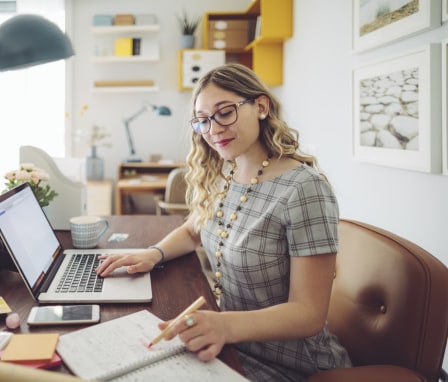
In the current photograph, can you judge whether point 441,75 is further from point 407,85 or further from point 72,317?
point 72,317

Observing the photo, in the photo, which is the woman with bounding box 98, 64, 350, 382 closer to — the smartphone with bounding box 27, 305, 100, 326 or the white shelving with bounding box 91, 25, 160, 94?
the smartphone with bounding box 27, 305, 100, 326

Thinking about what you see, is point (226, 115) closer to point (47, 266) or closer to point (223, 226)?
point (223, 226)

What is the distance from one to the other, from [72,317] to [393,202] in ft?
4.89

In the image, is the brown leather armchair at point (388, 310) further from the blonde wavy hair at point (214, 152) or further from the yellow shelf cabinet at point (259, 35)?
the yellow shelf cabinet at point (259, 35)

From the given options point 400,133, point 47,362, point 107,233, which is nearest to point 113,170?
point 107,233

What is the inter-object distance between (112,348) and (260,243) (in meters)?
0.42

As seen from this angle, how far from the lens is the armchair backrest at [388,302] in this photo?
894mm

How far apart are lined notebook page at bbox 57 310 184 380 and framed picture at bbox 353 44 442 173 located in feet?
4.06

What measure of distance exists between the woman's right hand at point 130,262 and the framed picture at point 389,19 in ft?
4.23

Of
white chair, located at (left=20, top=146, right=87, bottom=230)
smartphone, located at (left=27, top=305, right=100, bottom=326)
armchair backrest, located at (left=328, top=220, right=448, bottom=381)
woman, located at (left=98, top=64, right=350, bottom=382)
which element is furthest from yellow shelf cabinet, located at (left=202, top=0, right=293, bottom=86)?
smartphone, located at (left=27, top=305, right=100, bottom=326)

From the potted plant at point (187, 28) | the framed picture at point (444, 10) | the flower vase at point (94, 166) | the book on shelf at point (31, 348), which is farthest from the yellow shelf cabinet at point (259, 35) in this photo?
the book on shelf at point (31, 348)

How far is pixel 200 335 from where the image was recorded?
0.78m

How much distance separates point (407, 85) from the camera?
174 cm

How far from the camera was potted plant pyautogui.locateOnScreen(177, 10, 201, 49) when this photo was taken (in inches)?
166
